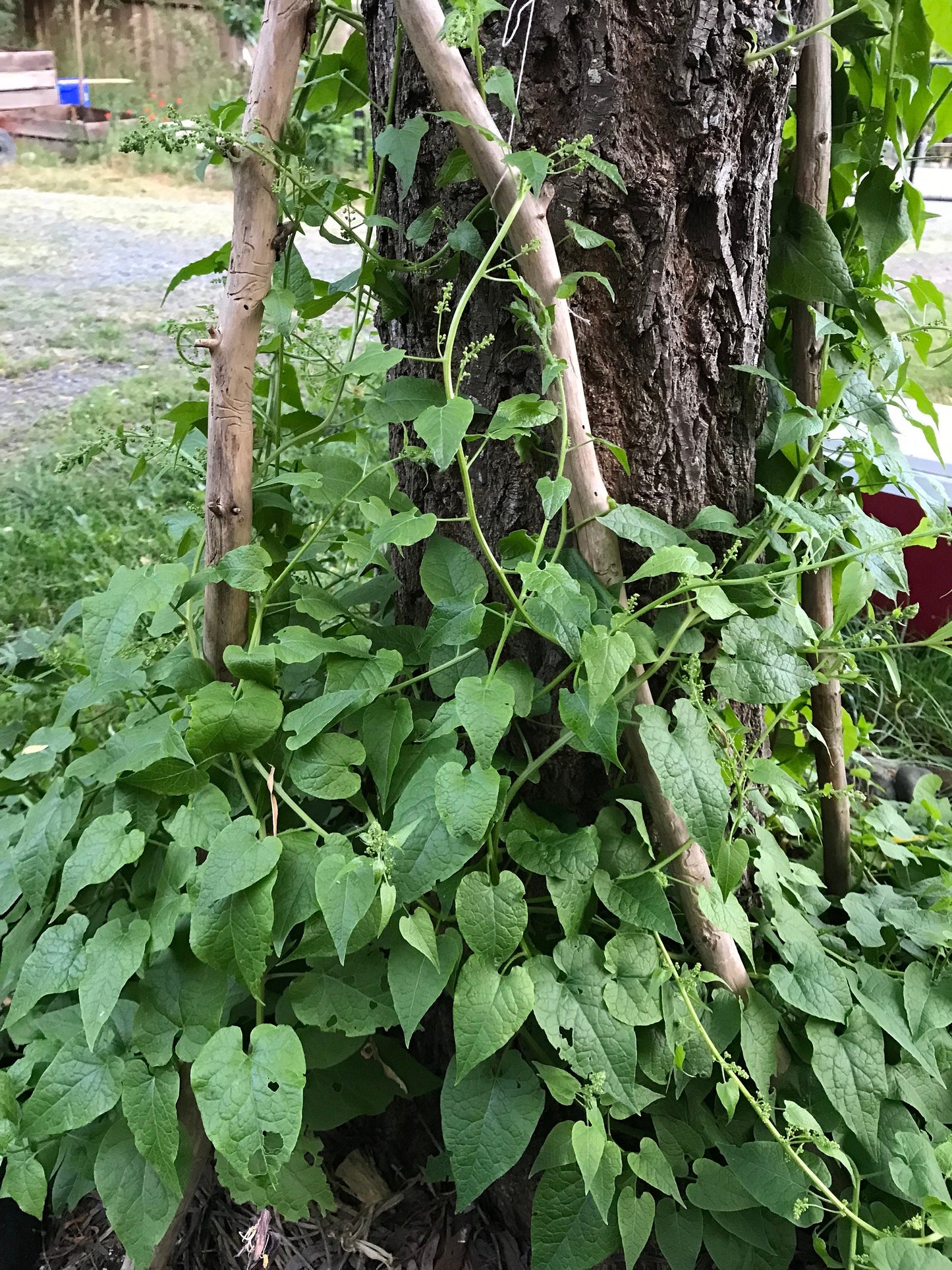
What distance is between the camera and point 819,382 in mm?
890

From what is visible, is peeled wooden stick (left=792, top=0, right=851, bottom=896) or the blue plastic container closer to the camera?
peeled wooden stick (left=792, top=0, right=851, bottom=896)

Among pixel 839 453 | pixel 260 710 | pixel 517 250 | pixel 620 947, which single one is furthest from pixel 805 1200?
pixel 517 250

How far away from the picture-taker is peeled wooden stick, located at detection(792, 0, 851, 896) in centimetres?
80

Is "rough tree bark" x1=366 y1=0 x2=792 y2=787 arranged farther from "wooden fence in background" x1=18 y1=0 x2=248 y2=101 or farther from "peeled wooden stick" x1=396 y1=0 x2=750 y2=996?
"wooden fence in background" x1=18 y1=0 x2=248 y2=101

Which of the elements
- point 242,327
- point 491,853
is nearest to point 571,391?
point 242,327

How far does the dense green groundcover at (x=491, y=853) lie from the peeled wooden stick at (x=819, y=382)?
0.03 meters

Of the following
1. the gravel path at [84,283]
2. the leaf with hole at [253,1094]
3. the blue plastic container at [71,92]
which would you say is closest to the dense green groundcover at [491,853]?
the leaf with hole at [253,1094]

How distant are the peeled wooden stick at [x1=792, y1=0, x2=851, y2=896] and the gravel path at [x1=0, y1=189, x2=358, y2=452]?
2.19 m

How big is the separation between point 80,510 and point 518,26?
6.37 ft

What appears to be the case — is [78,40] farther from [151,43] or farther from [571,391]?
[571,391]

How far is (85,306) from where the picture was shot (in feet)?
9.42

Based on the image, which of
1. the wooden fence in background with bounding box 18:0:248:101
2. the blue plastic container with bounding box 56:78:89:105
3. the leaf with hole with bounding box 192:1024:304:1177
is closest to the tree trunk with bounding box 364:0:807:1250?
the leaf with hole with bounding box 192:1024:304:1177

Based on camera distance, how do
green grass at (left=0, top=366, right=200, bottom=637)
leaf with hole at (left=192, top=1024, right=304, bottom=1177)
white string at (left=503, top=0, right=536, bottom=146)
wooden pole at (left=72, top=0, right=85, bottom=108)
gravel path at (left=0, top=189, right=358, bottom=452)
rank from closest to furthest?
leaf with hole at (left=192, top=1024, right=304, bottom=1177) < white string at (left=503, top=0, right=536, bottom=146) < green grass at (left=0, top=366, right=200, bottom=637) < wooden pole at (left=72, top=0, right=85, bottom=108) < gravel path at (left=0, top=189, right=358, bottom=452)

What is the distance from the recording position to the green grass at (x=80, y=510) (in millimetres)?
1997
